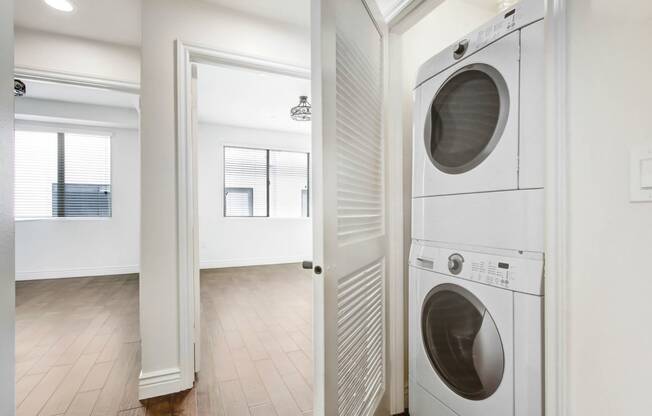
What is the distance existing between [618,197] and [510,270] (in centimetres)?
35

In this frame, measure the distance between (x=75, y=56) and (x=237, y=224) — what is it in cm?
365

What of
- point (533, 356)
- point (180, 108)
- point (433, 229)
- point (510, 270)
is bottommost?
point (533, 356)

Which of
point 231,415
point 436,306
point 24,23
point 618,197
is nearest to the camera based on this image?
point 618,197

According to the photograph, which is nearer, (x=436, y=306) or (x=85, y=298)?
(x=436, y=306)

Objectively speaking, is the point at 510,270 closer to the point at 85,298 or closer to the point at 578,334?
the point at 578,334

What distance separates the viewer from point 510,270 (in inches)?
38.0

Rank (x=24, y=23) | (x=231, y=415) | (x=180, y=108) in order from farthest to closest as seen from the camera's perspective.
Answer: (x=24, y=23) → (x=180, y=108) → (x=231, y=415)

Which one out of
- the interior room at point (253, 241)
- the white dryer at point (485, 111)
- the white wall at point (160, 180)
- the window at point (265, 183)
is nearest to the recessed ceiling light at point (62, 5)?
the white wall at point (160, 180)

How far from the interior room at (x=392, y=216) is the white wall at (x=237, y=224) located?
2.34 meters

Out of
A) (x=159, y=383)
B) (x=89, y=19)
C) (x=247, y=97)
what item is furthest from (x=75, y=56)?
(x=159, y=383)

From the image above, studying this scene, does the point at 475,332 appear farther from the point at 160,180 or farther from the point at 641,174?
the point at 160,180

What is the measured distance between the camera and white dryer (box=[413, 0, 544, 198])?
924 mm

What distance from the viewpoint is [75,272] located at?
182 inches

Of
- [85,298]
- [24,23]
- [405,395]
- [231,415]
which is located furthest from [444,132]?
[85,298]
